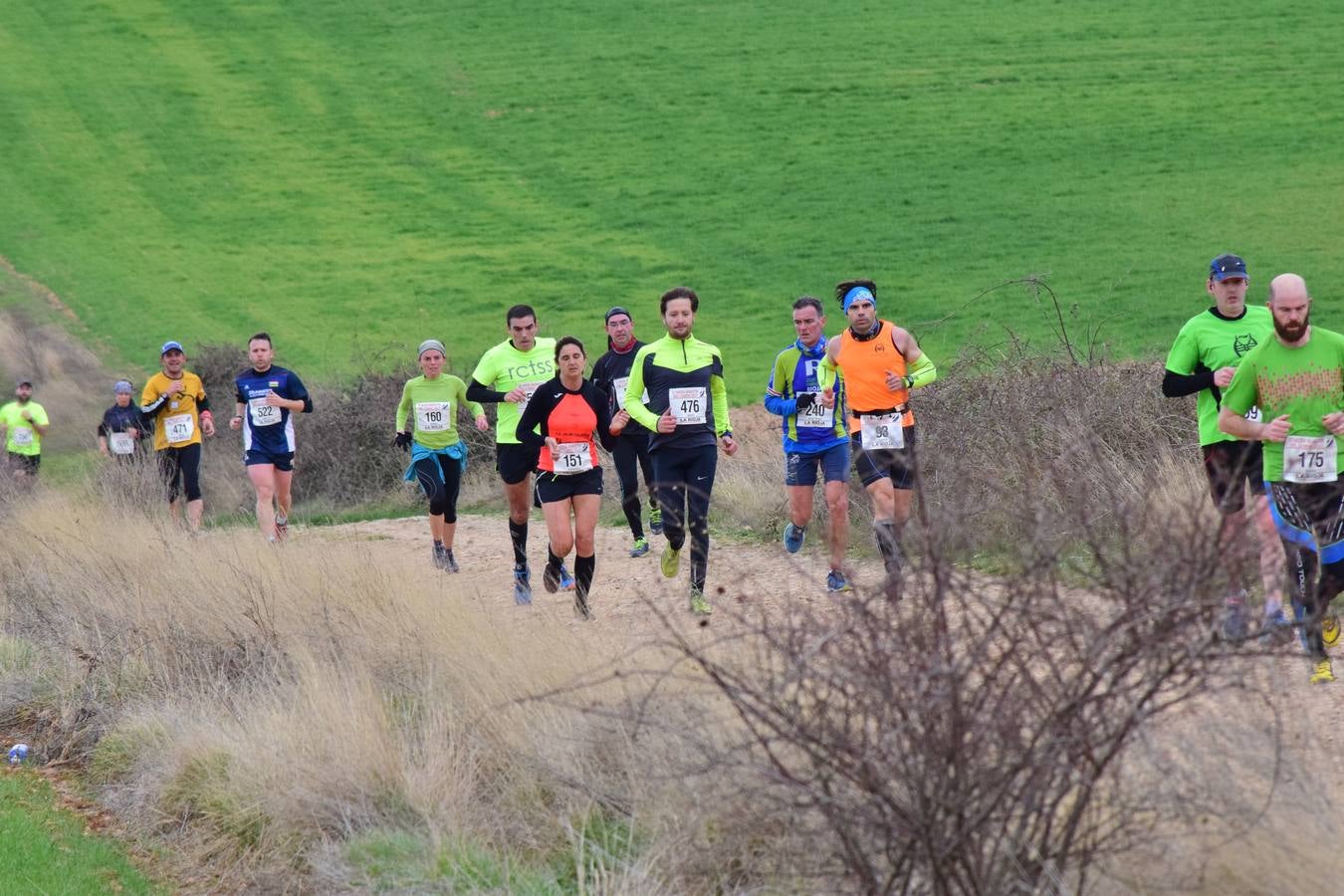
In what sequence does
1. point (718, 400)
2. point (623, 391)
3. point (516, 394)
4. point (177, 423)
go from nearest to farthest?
point (718, 400), point (516, 394), point (623, 391), point (177, 423)

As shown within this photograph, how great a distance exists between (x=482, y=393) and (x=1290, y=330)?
20.9 feet

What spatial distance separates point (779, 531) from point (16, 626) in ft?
19.4

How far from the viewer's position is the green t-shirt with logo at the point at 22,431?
23.0 m

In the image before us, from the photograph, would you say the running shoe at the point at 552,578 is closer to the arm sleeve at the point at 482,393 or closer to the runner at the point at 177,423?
the arm sleeve at the point at 482,393

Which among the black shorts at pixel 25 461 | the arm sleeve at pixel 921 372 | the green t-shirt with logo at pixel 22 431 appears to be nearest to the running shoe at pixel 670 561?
the arm sleeve at pixel 921 372

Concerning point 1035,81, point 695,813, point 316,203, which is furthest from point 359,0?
point 695,813

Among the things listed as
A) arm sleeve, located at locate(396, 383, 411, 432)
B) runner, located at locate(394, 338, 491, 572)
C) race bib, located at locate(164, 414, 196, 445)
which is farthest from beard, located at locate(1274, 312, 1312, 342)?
race bib, located at locate(164, 414, 196, 445)

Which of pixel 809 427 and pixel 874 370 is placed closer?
pixel 874 370

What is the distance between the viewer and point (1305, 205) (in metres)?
34.2

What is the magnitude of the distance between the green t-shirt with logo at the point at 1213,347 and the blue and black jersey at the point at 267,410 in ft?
26.9

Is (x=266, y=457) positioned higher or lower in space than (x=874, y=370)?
lower

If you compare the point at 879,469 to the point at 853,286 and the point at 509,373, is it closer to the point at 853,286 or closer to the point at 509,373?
the point at 853,286

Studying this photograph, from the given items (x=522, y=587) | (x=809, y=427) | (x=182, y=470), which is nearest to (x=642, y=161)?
(x=182, y=470)

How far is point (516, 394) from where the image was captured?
40.7 feet
